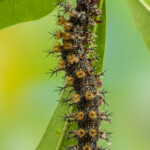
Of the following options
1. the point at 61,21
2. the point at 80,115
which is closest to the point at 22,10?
the point at 61,21

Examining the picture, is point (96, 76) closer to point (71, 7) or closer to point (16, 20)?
point (71, 7)

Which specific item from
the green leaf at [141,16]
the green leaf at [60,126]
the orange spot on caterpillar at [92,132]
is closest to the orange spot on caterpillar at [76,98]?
the green leaf at [60,126]

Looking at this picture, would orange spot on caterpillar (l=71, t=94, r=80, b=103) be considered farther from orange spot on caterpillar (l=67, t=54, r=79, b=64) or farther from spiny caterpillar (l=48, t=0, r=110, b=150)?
orange spot on caterpillar (l=67, t=54, r=79, b=64)

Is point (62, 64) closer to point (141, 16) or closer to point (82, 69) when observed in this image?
point (82, 69)

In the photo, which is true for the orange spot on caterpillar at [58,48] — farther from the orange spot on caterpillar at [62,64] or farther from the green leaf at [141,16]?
the green leaf at [141,16]

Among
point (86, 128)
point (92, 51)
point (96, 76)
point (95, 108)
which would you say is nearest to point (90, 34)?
point (92, 51)
